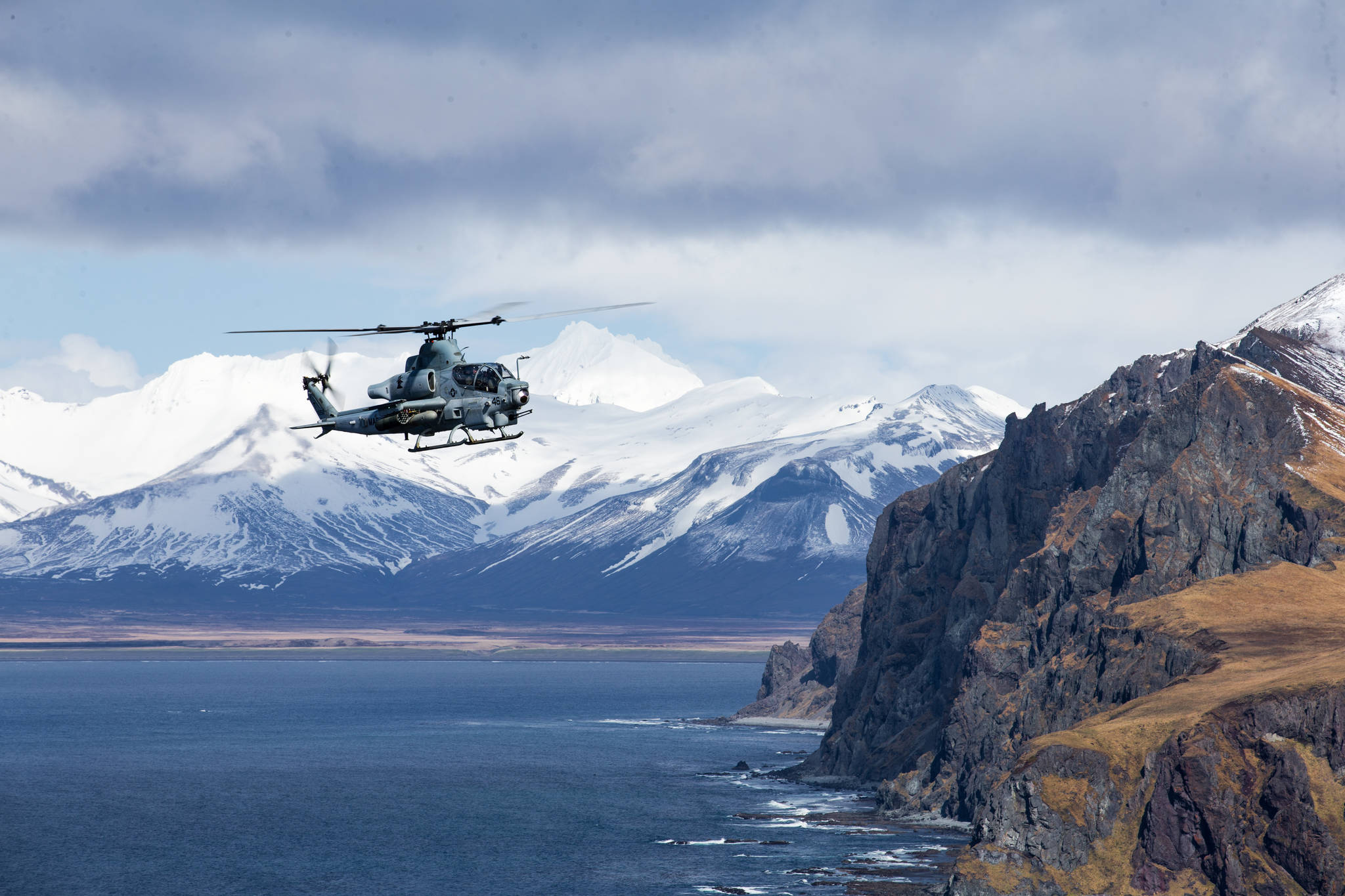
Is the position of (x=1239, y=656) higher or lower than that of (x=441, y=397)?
lower

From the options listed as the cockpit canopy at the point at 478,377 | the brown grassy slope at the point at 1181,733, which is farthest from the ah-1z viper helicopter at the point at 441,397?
the brown grassy slope at the point at 1181,733

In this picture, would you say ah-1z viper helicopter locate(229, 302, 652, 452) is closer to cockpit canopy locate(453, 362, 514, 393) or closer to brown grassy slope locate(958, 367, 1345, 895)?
cockpit canopy locate(453, 362, 514, 393)

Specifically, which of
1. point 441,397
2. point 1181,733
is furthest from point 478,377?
point 1181,733

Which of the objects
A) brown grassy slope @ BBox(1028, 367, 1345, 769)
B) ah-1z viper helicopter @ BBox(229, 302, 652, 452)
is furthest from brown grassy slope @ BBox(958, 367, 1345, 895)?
ah-1z viper helicopter @ BBox(229, 302, 652, 452)

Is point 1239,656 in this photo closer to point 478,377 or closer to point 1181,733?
point 1181,733

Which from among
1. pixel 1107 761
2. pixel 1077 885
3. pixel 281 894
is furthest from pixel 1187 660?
pixel 281 894

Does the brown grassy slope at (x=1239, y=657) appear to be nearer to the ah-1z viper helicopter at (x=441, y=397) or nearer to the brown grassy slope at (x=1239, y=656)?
the brown grassy slope at (x=1239, y=656)

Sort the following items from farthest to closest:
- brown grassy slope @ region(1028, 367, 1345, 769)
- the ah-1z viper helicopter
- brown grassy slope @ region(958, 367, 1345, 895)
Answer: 1. brown grassy slope @ region(1028, 367, 1345, 769)
2. brown grassy slope @ region(958, 367, 1345, 895)
3. the ah-1z viper helicopter
